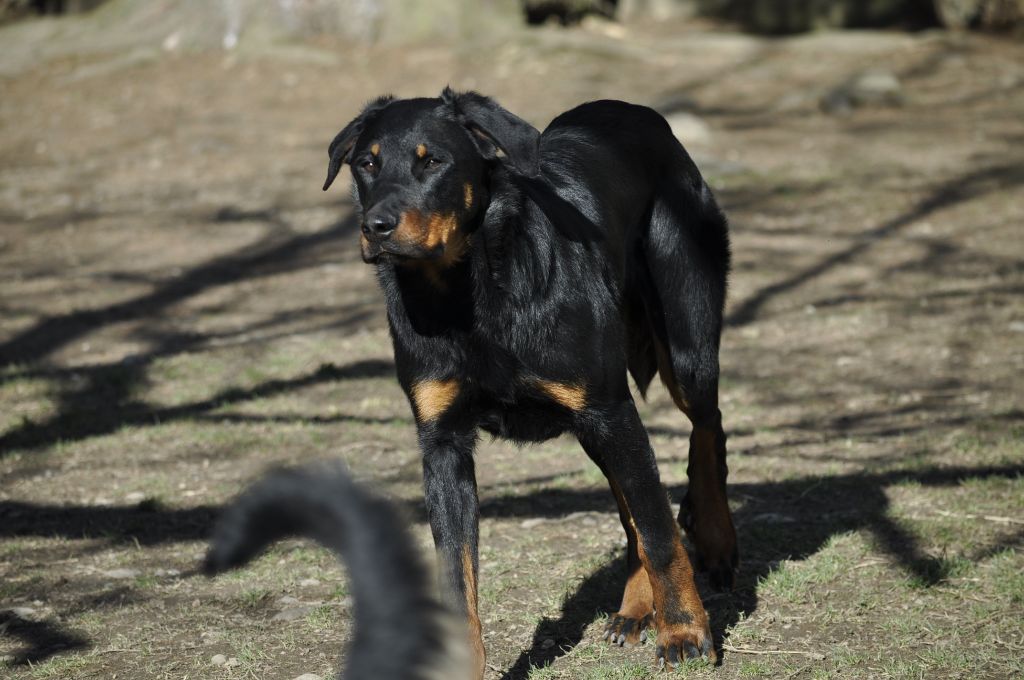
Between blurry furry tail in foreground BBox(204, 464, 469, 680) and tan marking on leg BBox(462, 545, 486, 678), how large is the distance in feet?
6.34

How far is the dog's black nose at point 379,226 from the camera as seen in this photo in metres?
3.34

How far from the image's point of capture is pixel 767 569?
4516mm

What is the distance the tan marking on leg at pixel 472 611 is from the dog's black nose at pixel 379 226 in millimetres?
925

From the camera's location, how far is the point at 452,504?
3582mm

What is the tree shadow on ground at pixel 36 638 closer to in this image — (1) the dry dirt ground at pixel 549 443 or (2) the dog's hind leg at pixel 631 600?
(1) the dry dirt ground at pixel 549 443

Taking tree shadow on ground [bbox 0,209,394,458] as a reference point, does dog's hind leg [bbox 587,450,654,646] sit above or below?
above

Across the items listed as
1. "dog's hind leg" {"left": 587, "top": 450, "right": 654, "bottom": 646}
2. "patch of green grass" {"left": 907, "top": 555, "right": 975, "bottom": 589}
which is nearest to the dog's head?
"dog's hind leg" {"left": 587, "top": 450, "right": 654, "bottom": 646}

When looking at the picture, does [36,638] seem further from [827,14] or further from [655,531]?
[827,14]

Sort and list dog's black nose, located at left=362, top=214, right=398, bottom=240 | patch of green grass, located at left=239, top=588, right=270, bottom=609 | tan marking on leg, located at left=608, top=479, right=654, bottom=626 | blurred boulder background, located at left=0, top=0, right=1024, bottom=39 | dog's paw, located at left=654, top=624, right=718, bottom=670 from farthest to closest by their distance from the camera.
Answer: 1. blurred boulder background, located at left=0, top=0, right=1024, bottom=39
2. patch of green grass, located at left=239, top=588, right=270, bottom=609
3. tan marking on leg, located at left=608, top=479, right=654, bottom=626
4. dog's paw, located at left=654, top=624, right=718, bottom=670
5. dog's black nose, located at left=362, top=214, right=398, bottom=240

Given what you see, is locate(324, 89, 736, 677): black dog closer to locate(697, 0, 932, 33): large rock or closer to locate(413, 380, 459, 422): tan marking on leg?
locate(413, 380, 459, 422): tan marking on leg

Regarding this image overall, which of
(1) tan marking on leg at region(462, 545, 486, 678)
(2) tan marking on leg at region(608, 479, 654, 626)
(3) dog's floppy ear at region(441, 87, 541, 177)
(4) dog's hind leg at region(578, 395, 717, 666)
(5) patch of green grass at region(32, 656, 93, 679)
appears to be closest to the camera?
(1) tan marking on leg at region(462, 545, 486, 678)

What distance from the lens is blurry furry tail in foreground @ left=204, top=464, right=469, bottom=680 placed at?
148 cm

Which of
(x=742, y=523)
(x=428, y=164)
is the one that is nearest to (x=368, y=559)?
(x=428, y=164)

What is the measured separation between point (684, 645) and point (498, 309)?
1195mm
